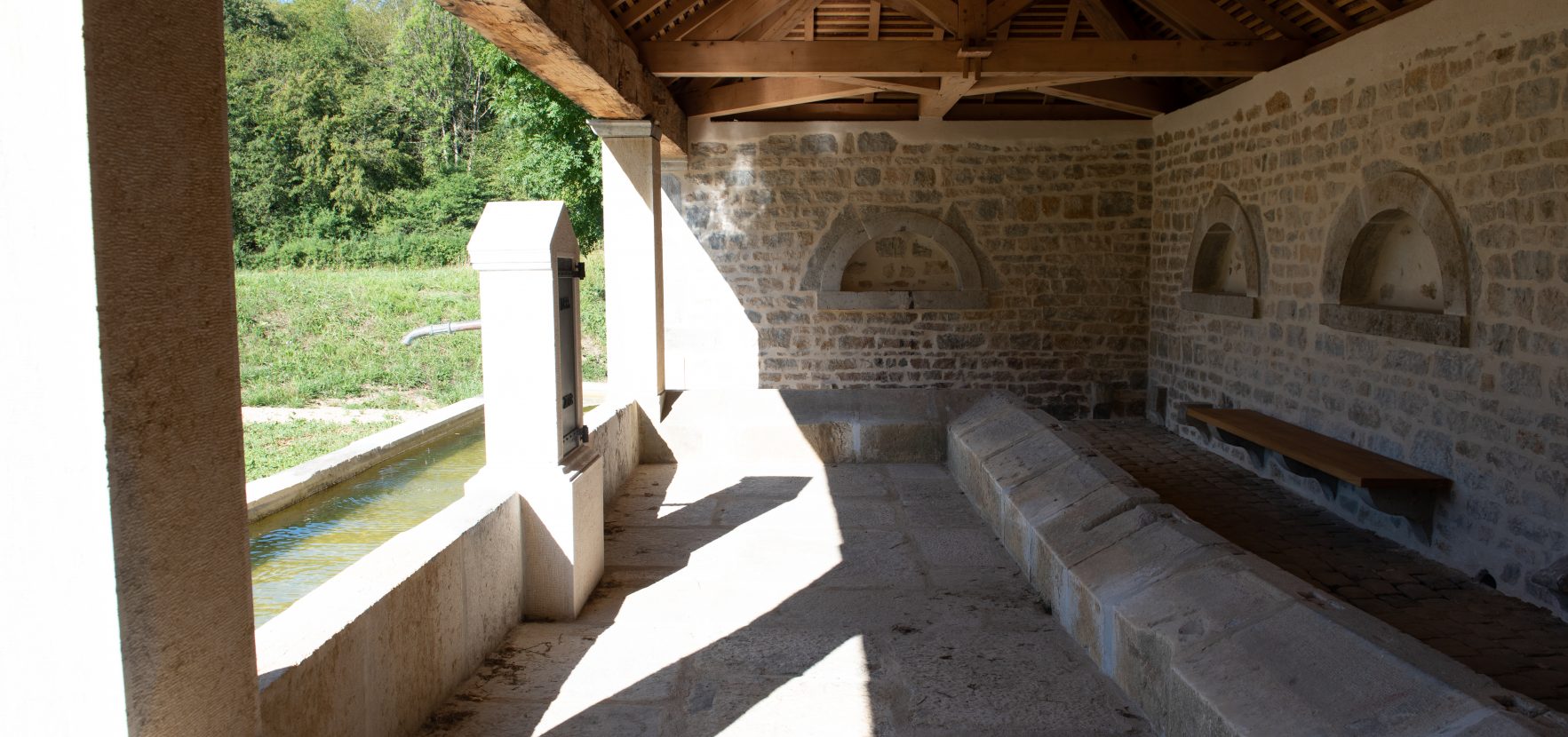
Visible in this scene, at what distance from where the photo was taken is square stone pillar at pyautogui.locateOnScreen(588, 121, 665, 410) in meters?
6.81

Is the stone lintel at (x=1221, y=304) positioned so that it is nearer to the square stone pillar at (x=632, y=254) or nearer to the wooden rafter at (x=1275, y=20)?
the wooden rafter at (x=1275, y=20)

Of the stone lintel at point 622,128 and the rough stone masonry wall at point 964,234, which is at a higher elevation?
the stone lintel at point 622,128

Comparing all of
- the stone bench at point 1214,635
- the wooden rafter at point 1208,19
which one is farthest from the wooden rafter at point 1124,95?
the stone bench at point 1214,635

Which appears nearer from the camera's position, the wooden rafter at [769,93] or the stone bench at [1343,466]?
the stone bench at [1343,466]

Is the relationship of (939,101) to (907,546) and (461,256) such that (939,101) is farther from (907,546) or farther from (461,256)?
(461,256)

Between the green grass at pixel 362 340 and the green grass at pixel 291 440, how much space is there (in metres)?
2.03

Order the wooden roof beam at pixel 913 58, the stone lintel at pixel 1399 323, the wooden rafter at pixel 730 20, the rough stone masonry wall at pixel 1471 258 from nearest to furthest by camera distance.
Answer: the rough stone masonry wall at pixel 1471 258
the stone lintel at pixel 1399 323
the wooden roof beam at pixel 913 58
the wooden rafter at pixel 730 20

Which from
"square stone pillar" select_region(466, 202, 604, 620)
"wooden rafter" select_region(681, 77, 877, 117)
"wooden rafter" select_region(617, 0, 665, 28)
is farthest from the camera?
"wooden rafter" select_region(681, 77, 877, 117)

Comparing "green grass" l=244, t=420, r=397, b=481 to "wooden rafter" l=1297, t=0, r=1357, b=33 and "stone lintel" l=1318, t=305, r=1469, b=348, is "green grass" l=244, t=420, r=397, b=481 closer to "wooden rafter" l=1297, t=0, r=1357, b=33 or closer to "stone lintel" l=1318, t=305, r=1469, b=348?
"stone lintel" l=1318, t=305, r=1469, b=348

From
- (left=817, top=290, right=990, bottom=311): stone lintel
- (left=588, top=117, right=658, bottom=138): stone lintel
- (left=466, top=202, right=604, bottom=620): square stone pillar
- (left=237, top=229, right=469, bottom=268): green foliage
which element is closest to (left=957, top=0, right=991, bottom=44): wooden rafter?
(left=588, top=117, right=658, bottom=138): stone lintel

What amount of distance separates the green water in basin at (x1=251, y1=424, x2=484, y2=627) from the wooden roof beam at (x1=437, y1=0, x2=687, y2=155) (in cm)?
261

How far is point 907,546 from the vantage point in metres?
4.98

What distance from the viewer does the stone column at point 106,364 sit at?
1.42 m

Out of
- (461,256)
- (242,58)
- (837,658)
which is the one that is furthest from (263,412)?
(242,58)
